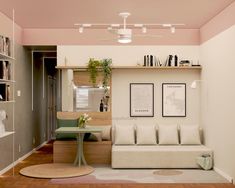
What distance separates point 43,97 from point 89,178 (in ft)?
15.2

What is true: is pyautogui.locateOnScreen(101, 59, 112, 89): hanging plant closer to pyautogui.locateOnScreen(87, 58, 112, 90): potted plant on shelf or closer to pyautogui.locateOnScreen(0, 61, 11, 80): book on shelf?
pyautogui.locateOnScreen(87, 58, 112, 90): potted plant on shelf

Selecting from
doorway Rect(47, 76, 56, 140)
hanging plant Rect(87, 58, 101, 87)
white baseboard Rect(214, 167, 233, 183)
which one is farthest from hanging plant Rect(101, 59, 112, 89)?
doorway Rect(47, 76, 56, 140)

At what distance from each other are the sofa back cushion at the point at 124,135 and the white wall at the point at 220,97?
141cm

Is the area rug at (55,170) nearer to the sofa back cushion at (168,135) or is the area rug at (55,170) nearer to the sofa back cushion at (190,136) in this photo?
the sofa back cushion at (168,135)

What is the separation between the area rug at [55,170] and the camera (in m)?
6.34

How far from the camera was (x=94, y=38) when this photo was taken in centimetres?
801

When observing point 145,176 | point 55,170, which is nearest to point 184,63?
point 145,176

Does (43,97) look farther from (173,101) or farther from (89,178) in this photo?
(89,178)

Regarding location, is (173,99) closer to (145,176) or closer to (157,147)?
(157,147)

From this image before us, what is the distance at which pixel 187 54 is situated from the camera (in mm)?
7980

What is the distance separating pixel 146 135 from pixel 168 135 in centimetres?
42

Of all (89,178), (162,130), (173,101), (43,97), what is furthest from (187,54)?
(43,97)

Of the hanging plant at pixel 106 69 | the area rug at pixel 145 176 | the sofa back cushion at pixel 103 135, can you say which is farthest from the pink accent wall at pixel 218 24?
the sofa back cushion at pixel 103 135

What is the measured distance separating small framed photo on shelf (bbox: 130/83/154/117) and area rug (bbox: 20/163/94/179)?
1633 mm
